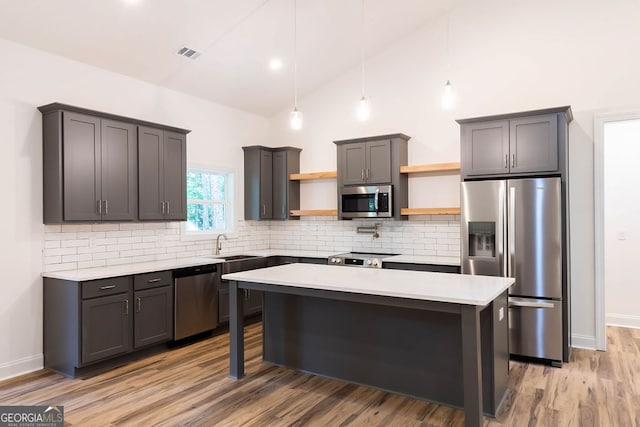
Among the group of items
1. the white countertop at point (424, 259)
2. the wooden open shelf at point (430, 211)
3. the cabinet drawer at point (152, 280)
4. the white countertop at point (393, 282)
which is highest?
the wooden open shelf at point (430, 211)

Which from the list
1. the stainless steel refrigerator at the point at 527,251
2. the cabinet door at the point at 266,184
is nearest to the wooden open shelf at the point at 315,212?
the cabinet door at the point at 266,184

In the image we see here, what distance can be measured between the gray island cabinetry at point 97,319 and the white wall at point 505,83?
9.86 ft

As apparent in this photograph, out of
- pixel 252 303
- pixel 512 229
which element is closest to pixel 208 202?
pixel 252 303

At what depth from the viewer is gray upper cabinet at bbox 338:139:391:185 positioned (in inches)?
215

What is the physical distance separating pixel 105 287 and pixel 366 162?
11.0ft

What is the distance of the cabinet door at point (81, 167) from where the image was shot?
392 centimetres

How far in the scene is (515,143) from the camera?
4.29m

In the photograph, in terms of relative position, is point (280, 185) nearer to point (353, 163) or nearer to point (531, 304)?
point (353, 163)

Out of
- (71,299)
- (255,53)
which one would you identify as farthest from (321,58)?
(71,299)

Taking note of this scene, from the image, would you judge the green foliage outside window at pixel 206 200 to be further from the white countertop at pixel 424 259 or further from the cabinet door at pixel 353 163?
the white countertop at pixel 424 259

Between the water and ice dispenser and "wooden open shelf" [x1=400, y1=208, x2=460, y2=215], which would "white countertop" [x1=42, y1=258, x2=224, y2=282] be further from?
the water and ice dispenser

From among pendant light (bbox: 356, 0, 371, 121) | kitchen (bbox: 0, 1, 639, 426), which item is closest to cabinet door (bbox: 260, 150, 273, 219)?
kitchen (bbox: 0, 1, 639, 426)

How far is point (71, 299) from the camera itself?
3.78 m

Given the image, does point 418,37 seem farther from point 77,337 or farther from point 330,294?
point 77,337
